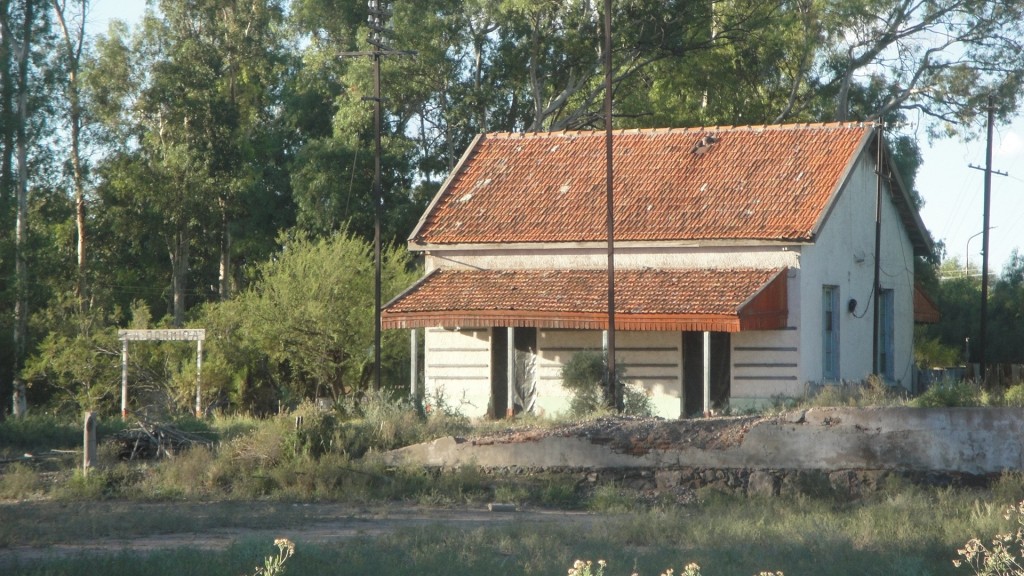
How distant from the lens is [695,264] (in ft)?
82.9

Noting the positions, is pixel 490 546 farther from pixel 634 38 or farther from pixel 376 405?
pixel 634 38

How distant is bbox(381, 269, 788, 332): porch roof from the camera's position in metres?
23.0

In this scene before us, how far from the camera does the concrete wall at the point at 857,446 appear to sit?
15586mm

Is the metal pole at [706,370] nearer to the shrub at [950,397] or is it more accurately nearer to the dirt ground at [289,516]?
the dirt ground at [289,516]

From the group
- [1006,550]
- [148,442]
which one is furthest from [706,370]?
[1006,550]

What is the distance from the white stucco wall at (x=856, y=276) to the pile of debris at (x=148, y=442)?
11.9 meters

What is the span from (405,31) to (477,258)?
11.0 metres

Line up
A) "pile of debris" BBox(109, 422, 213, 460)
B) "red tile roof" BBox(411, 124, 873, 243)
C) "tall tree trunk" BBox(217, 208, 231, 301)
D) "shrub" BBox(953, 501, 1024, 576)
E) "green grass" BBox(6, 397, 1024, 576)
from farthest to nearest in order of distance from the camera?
"tall tree trunk" BBox(217, 208, 231, 301) < "red tile roof" BBox(411, 124, 873, 243) < "pile of debris" BBox(109, 422, 213, 460) < "green grass" BBox(6, 397, 1024, 576) < "shrub" BBox(953, 501, 1024, 576)

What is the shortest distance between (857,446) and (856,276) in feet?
39.9

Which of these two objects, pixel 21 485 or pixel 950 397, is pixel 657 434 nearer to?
pixel 950 397

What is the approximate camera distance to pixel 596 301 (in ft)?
79.3

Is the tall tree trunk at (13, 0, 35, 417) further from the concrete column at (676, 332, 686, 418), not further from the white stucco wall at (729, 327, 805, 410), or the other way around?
the white stucco wall at (729, 327, 805, 410)

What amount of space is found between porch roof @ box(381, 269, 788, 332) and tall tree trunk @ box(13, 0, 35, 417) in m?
8.46

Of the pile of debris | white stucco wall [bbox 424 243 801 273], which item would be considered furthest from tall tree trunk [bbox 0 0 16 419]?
white stucco wall [bbox 424 243 801 273]
